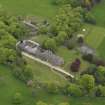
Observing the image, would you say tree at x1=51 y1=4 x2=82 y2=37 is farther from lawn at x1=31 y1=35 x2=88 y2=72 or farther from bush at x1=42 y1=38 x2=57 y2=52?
bush at x1=42 y1=38 x2=57 y2=52

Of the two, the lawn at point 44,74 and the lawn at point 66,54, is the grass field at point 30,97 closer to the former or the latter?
the lawn at point 44,74

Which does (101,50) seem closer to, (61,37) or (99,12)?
(61,37)

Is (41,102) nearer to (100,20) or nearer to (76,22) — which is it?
Answer: (76,22)

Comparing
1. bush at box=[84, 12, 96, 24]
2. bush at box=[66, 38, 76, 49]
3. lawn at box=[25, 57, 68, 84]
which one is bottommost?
→ lawn at box=[25, 57, 68, 84]

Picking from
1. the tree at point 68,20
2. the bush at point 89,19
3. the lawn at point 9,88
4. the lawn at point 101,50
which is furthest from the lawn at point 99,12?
the lawn at point 9,88

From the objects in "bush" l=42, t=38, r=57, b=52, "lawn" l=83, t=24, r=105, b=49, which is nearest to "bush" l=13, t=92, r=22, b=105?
"bush" l=42, t=38, r=57, b=52

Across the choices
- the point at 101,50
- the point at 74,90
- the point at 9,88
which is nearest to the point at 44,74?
the point at 9,88
